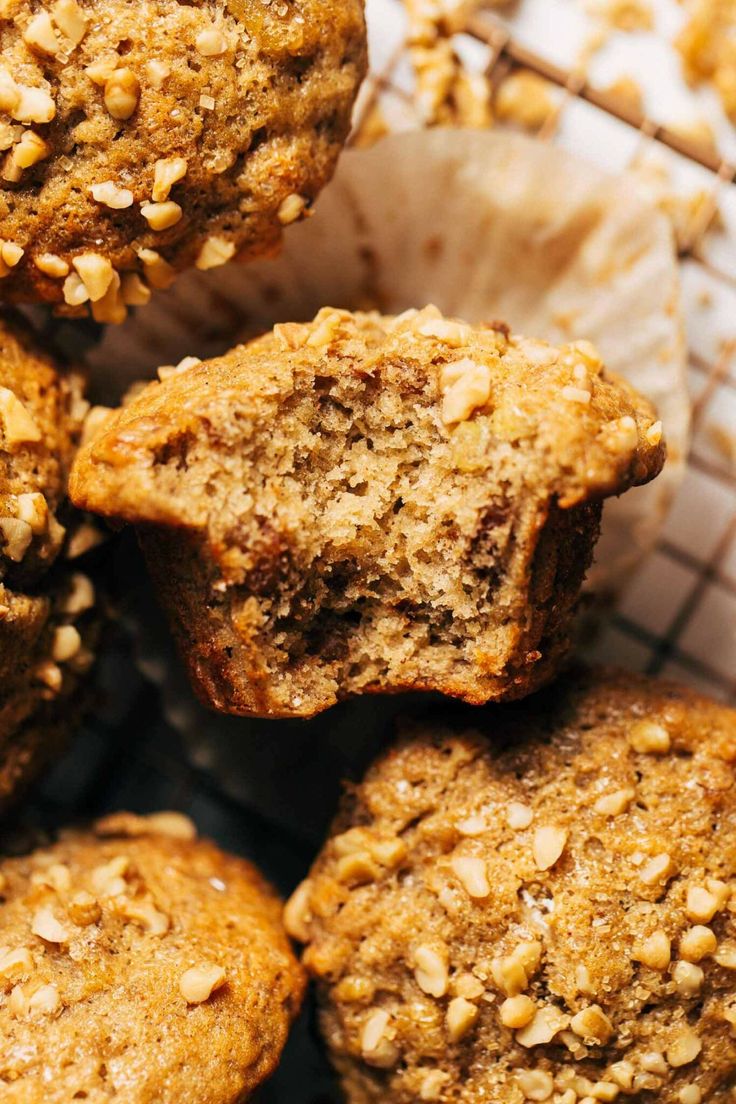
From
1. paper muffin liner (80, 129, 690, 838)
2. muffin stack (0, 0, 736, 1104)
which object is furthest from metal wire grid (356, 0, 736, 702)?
muffin stack (0, 0, 736, 1104)

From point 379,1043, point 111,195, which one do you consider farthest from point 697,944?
point 111,195

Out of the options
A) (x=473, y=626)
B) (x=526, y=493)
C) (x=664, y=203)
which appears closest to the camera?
(x=526, y=493)

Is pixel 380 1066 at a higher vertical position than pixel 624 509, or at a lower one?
lower

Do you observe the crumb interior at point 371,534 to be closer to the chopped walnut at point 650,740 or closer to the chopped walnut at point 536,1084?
the chopped walnut at point 650,740


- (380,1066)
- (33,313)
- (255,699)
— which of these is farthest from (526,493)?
(33,313)

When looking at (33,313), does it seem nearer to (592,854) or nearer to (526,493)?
(526,493)

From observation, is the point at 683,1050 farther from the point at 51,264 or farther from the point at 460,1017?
the point at 51,264
